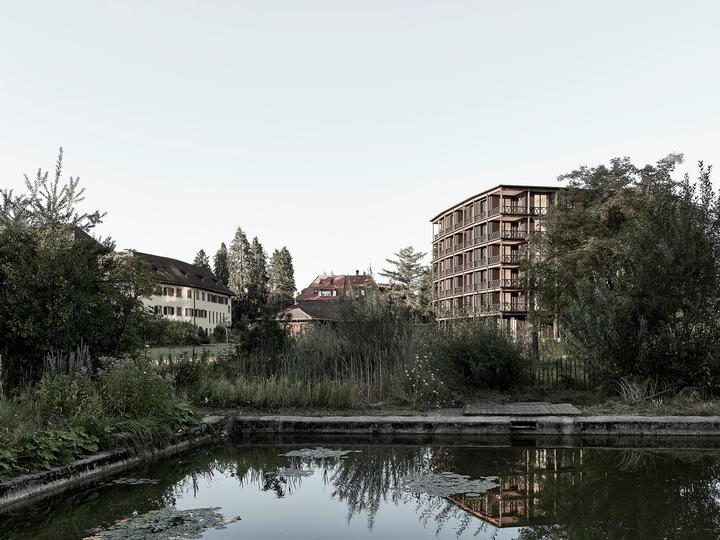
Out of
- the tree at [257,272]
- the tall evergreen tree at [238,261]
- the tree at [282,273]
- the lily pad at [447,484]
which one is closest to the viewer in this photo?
the lily pad at [447,484]

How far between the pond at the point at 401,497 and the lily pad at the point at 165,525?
2cm

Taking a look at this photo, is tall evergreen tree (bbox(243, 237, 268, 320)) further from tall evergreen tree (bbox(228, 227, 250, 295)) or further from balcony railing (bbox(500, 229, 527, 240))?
balcony railing (bbox(500, 229, 527, 240))

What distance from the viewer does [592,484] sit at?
22.3 ft

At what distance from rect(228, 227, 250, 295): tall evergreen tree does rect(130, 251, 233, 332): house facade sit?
7192mm

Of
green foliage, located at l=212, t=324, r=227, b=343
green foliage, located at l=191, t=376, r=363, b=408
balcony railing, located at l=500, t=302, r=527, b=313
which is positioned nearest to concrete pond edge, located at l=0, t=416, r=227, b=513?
green foliage, located at l=191, t=376, r=363, b=408

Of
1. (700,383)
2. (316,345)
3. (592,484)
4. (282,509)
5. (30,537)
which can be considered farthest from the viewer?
(316,345)

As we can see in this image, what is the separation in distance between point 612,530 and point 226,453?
5.32m

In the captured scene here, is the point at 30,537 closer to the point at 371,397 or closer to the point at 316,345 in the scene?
the point at 371,397

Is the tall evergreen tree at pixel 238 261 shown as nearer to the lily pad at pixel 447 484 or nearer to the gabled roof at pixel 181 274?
the gabled roof at pixel 181 274

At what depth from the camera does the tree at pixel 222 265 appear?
298 ft

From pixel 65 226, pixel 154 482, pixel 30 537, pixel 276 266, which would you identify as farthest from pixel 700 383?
pixel 276 266

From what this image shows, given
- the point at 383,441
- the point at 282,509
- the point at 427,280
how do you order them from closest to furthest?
the point at 282,509, the point at 383,441, the point at 427,280

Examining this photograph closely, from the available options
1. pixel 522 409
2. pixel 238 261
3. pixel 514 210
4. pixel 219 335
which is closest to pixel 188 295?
pixel 219 335

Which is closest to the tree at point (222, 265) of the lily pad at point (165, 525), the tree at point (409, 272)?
the tree at point (409, 272)
